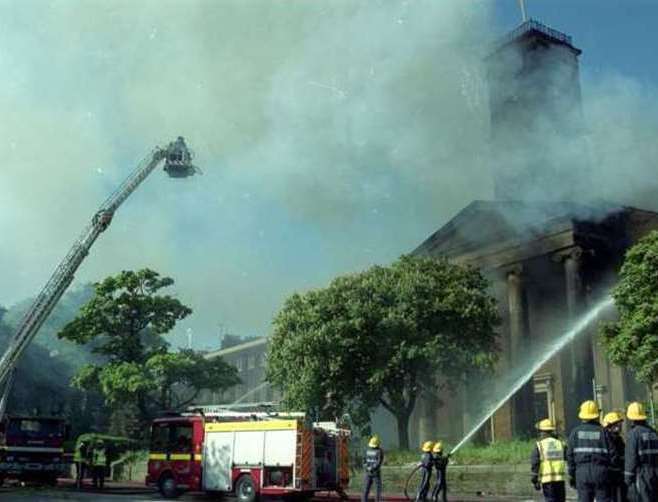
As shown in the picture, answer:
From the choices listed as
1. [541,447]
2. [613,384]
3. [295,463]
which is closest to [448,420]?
[613,384]

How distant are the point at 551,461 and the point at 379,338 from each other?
19.1 metres

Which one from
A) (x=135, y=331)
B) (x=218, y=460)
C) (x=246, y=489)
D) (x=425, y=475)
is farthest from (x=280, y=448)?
(x=135, y=331)

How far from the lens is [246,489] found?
21297 mm

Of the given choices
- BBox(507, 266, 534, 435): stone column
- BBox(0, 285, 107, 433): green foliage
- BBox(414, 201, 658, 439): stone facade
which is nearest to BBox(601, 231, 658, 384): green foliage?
BBox(414, 201, 658, 439): stone facade

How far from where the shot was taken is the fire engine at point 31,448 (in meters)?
26.8

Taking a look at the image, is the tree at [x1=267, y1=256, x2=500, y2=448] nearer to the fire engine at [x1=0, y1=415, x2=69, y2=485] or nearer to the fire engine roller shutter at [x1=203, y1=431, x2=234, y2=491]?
the fire engine roller shutter at [x1=203, y1=431, x2=234, y2=491]

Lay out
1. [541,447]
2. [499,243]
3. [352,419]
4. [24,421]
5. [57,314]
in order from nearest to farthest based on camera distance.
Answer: [541,447], [24,421], [352,419], [499,243], [57,314]

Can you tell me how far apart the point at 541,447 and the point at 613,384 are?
30.5 m

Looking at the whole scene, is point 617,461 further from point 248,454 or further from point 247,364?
point 247,364

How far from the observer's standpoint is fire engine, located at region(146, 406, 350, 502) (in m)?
20.5

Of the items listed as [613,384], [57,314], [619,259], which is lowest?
[613,384]

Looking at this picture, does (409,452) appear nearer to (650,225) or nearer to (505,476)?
(505,476)

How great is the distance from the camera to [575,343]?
38.0 meters

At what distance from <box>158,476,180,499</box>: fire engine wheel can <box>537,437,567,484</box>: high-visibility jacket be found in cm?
1420
